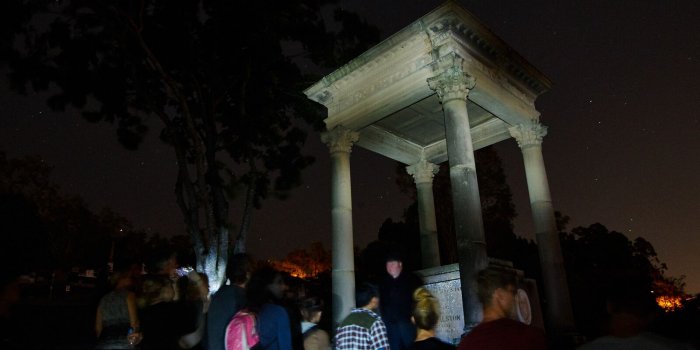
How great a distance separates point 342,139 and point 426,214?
202 inches

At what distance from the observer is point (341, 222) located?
1516cm

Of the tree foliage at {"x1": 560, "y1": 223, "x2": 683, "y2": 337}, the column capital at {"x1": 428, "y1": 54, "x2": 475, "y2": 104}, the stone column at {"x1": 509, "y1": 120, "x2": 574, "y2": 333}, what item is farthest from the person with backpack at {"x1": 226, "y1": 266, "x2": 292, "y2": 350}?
the tree foliage at {"x1": 560, "y1": 223, "x2": 683, "y2": 337}

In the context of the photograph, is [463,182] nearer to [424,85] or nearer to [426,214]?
[424,85]

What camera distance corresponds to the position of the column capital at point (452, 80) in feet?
42.4

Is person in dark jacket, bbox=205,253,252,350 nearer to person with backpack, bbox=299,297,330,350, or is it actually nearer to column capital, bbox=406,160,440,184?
person with backpack, bbox=299,297,330,350

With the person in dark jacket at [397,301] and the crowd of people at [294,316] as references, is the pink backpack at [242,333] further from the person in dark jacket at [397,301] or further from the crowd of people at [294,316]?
the person in dark jacket at [397,301]

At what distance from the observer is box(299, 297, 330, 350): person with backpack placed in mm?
5699

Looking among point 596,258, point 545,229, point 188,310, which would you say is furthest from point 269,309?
point 596,258

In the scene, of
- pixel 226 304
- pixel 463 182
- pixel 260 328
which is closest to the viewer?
pixel 260 328

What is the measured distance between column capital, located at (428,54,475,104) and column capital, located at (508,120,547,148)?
4180 mm

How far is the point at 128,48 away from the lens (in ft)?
60.3

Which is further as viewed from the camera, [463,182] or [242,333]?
[463,182]

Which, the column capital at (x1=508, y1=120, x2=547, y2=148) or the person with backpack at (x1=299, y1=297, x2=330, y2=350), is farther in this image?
the column capital at (x1=508, y1=120, x2=547, y2=148)

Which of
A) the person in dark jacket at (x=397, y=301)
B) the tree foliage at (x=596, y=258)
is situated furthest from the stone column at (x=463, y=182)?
the tree foliage at (x=596, y=258)
